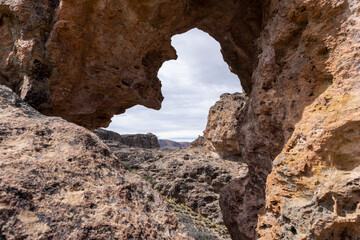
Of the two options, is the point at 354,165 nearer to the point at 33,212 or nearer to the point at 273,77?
the point at 273,77

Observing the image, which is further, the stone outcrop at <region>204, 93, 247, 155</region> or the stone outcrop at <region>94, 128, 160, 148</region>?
the stone outcrop at <region>94, 128, 160, 148</region>

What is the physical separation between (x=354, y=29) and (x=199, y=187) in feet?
38.4

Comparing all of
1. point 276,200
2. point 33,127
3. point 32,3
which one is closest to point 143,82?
point 32,3

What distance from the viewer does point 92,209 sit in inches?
95.4

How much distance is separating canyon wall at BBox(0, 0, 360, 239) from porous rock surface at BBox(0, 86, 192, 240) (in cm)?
266

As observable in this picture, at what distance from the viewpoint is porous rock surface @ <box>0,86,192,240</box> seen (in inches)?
83.6

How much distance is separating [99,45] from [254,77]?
5.63 m

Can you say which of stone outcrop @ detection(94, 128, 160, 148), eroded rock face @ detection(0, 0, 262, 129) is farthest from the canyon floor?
stone outcrop @ detection(94, 128, 160, 148)

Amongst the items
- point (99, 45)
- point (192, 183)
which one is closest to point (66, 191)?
point (99, 45)

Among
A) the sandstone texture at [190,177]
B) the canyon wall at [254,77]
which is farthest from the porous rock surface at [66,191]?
the sandstone texture at [190,177]

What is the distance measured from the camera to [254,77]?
254 inches

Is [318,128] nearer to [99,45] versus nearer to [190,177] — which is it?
[99,45]

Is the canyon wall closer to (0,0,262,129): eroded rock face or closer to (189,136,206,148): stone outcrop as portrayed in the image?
(0,0,262,129): eroded rock face

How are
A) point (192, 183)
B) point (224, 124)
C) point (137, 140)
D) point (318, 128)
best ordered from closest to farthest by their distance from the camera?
point (318, 128), point (192, 183), point (224, 124), point (137, 140)
